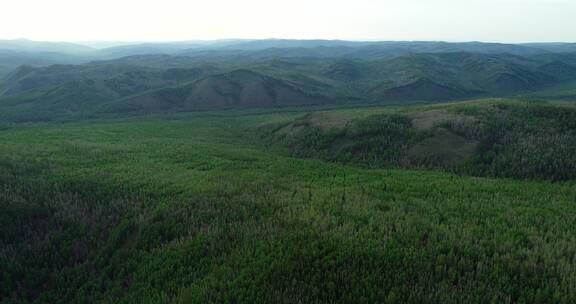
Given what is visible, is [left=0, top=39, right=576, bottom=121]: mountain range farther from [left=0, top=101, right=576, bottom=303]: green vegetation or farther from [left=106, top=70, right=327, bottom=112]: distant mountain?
[left=0, top=101, right=576, bottom=303]: green vegetation

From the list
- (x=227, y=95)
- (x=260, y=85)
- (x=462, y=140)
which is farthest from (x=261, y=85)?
(x=462, y=140)

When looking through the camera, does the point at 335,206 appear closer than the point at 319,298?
No

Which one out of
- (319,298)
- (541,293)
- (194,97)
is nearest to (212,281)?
(319,298)

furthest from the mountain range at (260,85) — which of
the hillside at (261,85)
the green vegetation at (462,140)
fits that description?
the green vegetation at (462,140)

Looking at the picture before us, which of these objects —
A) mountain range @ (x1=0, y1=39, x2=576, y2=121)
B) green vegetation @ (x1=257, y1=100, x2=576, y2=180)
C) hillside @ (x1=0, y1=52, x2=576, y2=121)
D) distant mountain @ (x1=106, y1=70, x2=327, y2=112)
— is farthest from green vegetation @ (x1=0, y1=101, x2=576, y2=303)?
mountain range @ (x1=0, y1=39, x2=576, y2=121)

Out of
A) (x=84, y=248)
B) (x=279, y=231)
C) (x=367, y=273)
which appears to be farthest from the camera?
(x=84, y=248)

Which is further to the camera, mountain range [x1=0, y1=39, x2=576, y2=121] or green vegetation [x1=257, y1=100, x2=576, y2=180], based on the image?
mountain range [x1=0, y1=39, x2=576, y2=121]

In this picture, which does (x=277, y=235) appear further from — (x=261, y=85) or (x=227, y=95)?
(x=261, y=85)

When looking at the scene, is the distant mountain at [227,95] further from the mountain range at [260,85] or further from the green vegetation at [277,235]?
the green vegetation at [277,235]

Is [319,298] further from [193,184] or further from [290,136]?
[290,136]
